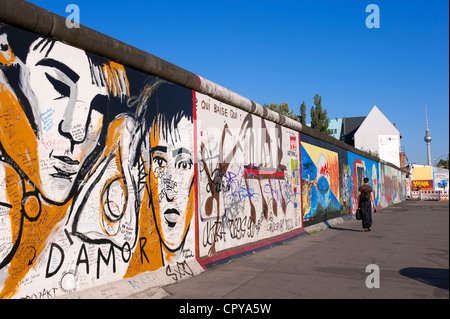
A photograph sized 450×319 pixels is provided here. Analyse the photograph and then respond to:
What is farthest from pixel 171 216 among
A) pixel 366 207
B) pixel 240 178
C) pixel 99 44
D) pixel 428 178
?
pixel 428 178

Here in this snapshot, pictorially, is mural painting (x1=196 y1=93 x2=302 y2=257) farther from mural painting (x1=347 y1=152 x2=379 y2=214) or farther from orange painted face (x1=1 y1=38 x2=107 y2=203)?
mural painting (x1=347 y1=152 x2=379 y2=214)

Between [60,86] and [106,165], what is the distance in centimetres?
113

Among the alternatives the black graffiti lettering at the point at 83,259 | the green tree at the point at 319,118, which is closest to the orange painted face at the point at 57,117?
the black graffiti lettering at the point at 83,259

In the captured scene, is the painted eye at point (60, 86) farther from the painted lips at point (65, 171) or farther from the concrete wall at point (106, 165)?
the painted lips at point (65, 171)

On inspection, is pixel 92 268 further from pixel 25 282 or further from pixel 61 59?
pixel 61 59

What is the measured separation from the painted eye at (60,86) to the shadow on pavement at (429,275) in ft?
18.1

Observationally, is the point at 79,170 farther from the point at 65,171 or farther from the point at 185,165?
the point at 185,165

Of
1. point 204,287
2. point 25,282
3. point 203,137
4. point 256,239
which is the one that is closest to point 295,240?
point 256,239

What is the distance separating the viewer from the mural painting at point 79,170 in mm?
4039

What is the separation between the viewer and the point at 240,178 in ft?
30.2

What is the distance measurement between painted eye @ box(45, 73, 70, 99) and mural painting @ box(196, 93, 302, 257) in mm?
3126

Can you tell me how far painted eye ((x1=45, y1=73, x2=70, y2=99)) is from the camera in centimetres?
450

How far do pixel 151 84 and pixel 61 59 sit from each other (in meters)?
1.75

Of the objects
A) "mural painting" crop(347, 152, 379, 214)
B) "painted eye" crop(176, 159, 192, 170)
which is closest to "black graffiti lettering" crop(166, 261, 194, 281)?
"painted eye" crop(176, 159, 192, 170)
